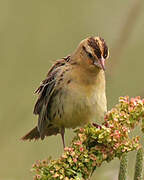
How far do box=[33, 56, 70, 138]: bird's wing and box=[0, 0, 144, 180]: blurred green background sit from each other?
3.1 inches

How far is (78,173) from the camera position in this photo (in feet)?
13.7

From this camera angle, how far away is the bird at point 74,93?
215 inches

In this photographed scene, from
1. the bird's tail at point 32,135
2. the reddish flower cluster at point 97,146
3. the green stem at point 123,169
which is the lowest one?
the green stem at point 123,169

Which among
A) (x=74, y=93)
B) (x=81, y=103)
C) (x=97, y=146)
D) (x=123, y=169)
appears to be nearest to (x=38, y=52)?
(x=74, y=93)

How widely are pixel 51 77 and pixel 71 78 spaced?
0.27 metres

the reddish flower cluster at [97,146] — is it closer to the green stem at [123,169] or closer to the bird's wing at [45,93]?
the green stem at [123,169]

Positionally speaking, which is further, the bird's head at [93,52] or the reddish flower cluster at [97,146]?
the bird's head at [93,52]

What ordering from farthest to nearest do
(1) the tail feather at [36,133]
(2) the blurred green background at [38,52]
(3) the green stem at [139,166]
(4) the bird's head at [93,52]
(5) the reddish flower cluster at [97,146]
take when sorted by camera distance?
1. (1) the tail feather at [36,133]
2. (2) the blurred green background at [38,52]
3. (4) the bird's head at [93,52]
4. (5) the reddish flower cluster at [97,146]
5. (3) the green stem at [139,166]

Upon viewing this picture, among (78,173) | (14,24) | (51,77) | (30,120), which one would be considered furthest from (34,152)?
(78,173)

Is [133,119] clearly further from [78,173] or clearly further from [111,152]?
[78,173]

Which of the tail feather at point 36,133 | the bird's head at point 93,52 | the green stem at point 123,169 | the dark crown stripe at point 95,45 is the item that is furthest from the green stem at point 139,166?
the tail feather at point 36,133

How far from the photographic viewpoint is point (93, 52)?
16.8 feet

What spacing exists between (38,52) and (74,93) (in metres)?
0.57

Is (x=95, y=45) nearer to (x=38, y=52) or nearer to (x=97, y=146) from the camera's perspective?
(x=38, y=52)
